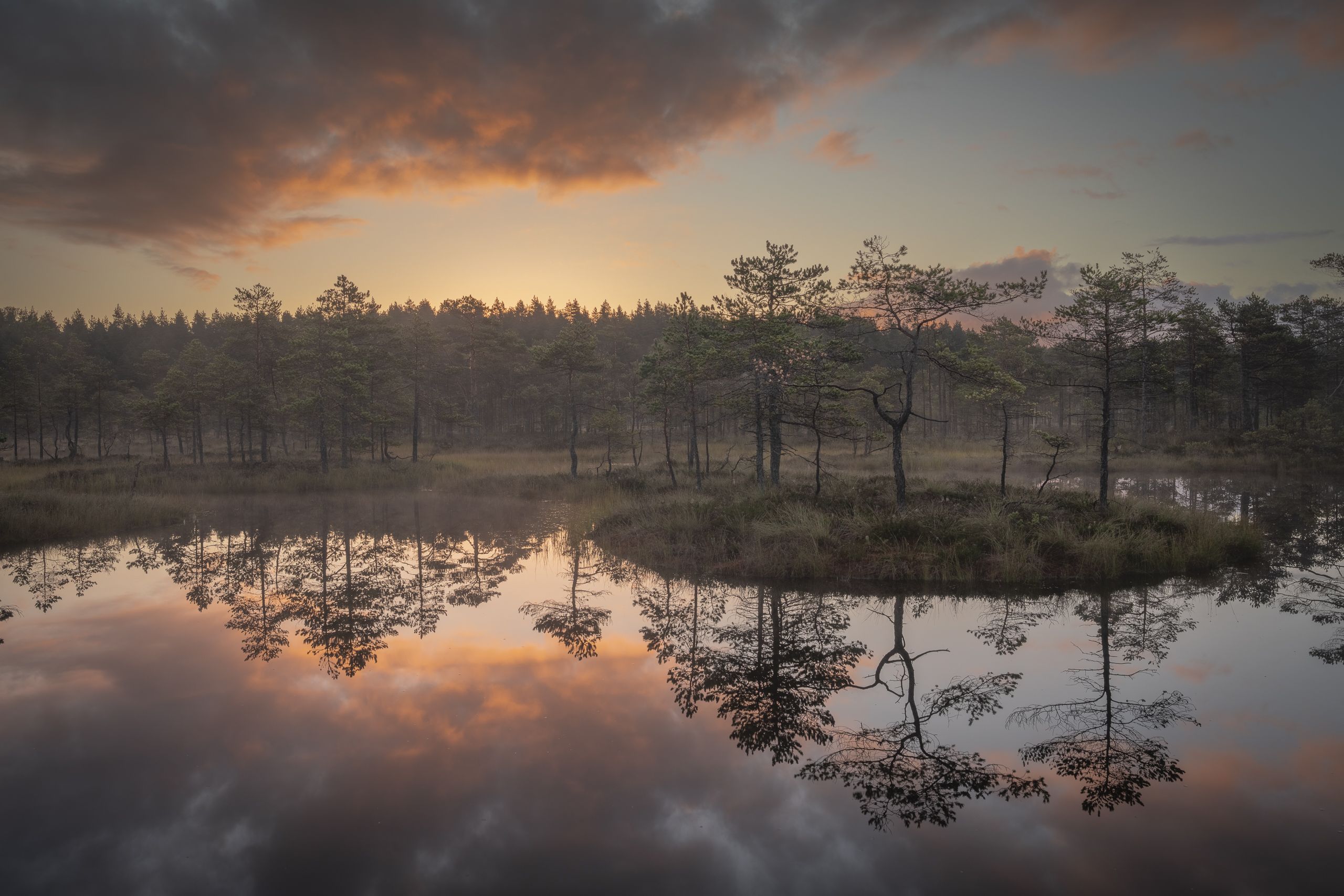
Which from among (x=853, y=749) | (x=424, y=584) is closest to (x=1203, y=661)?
(x=853, y=749)

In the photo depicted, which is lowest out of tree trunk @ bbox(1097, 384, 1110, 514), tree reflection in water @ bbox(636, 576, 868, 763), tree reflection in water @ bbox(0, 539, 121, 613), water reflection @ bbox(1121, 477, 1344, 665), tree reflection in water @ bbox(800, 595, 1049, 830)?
tree reflection in water @ bbox(0, 539, 121, 613)

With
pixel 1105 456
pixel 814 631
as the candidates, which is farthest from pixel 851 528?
pixel 1105 456

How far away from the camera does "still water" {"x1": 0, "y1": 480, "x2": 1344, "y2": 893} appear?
5.10 metres

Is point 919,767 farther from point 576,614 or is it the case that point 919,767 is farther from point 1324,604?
point 1324,604

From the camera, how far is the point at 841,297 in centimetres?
2252

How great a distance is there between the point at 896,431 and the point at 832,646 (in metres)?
8.61

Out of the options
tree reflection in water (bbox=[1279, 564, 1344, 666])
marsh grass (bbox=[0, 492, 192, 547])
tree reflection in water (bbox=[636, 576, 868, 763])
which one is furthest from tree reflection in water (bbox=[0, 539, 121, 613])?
tree reflection in water (bbox=[1279, 564, 1344, 666])

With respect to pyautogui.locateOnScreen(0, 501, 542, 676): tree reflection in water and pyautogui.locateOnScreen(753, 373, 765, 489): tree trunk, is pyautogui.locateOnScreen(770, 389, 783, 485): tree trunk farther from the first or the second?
pyautogui.locateOnScreen(0, 501, 542, 676): tree reflection in water

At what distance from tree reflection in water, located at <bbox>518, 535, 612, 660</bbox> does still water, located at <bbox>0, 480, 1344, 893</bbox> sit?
0.08m

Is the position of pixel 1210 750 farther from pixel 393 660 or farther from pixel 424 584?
pixel 424 584

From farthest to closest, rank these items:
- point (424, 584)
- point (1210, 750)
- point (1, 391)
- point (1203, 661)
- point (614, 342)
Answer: point (614, 342) → point (1, 391) → point (424, 584) → point (1203, 661) → point (1210, 750)

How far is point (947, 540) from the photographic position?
15.0 metres

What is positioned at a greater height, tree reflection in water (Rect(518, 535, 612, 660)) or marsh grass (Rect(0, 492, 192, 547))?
marsh grass (Rect(0, 492, 192, 547))

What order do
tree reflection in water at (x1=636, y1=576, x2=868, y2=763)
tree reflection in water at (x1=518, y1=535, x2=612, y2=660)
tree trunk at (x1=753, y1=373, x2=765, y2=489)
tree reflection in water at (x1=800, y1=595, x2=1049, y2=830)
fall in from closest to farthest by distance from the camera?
tree reflection in water at (x1=800, y1=595, x2=1049, y2=830) → tree reflection in water at (x1=636, y1=576, x2=868, y2=763) → tree reflection in water at (x1=518, y1=535, x2=612, y2=660) → tree trunk at (x1=753, y1=373, x2=765, y2=489)
